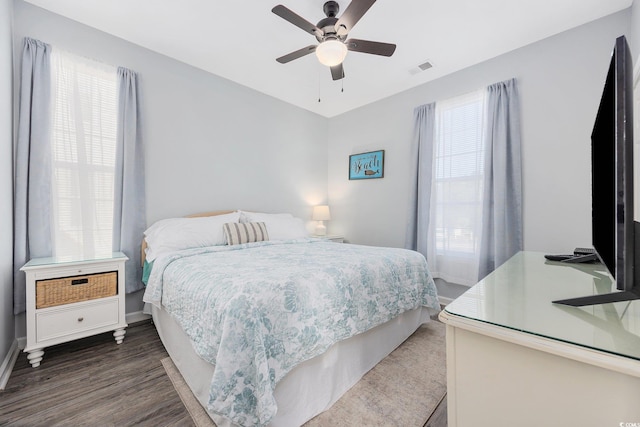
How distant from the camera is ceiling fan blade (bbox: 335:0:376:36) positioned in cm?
Answer: 167

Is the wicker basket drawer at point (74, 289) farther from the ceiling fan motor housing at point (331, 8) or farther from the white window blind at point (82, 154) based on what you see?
the ceiling fan motor housing at point (331, 8)

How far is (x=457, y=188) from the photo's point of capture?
315 centimetres

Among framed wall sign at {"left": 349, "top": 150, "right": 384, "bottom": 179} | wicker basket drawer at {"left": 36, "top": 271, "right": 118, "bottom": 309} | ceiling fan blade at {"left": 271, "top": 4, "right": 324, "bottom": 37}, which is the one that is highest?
ceiling fan blade at {"left": 271, "top": 4, "right": 324, "bottom": 37}

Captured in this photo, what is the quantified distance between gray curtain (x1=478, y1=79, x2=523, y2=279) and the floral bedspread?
1.02m

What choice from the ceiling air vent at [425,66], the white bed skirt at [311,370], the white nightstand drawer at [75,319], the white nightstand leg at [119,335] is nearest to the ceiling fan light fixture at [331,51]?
the ceiling air vent at [425,66]

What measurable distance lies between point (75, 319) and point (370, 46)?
3100 mm

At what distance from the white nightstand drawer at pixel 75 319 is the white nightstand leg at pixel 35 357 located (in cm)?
9

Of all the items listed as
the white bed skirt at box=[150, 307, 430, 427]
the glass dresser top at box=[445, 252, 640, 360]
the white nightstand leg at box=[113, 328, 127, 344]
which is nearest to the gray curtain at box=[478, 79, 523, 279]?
the white bed skirt at box=[150, 307, 430, 427]

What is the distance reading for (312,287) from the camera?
4.80 ft

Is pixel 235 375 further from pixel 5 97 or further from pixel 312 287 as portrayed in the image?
pixel 5 97

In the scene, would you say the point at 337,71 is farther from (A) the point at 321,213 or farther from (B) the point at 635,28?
(A) the point at 321,213

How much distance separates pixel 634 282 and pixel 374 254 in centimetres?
157

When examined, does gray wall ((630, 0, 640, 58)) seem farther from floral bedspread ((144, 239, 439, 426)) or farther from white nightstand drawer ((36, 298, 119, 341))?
white nightstand drawer ((36, 298, 119, 341))

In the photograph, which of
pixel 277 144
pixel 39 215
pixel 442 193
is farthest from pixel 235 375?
pixel 277 144
